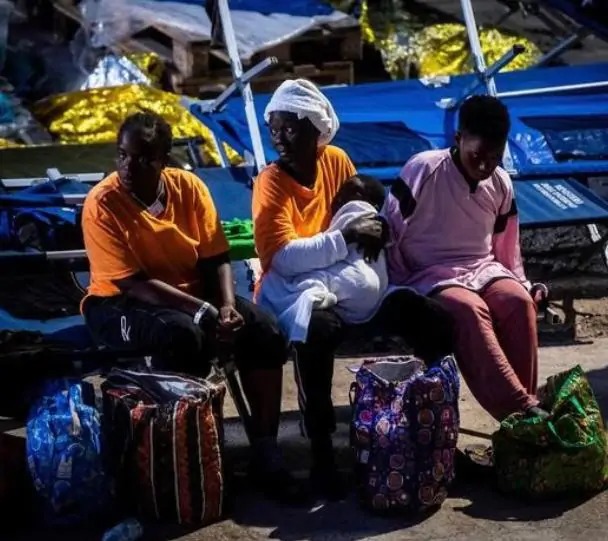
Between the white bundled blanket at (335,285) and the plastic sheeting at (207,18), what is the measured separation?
426 centimetres

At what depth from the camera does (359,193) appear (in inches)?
198

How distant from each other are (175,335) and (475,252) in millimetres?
1220

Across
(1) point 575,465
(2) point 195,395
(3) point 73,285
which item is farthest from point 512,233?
(3) point 73,285

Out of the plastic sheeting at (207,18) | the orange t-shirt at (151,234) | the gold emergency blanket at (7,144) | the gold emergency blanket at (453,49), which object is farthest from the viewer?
the gold emergency blanket at (453,49)

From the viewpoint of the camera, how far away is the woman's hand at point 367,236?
4.83m

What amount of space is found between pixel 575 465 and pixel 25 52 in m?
6.19

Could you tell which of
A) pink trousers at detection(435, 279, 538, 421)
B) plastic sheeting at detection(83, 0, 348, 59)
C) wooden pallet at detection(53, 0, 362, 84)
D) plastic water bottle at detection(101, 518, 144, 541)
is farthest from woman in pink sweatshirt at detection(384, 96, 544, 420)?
wooden pallet at detection(53, 0, 362, 84)

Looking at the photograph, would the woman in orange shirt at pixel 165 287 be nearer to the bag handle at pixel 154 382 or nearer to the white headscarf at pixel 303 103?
the bag handle at pixel 154 382

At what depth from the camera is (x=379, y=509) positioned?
15.0 feet

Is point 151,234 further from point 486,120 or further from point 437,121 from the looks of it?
point 437,121

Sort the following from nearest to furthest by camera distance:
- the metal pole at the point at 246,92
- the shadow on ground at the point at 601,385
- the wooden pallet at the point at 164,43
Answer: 1. the shadow on ground at the point at 601,385
2. the metal pole at the point at 246,92
3. the wooden pallet at the point at 164,43

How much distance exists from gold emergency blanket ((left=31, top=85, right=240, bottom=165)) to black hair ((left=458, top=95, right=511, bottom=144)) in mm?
3729

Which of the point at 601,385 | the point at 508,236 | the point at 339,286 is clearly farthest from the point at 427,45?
the point at 339,286

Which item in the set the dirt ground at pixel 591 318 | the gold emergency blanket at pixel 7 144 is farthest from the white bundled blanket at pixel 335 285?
the gold emergency blanket at pixel 7 144
